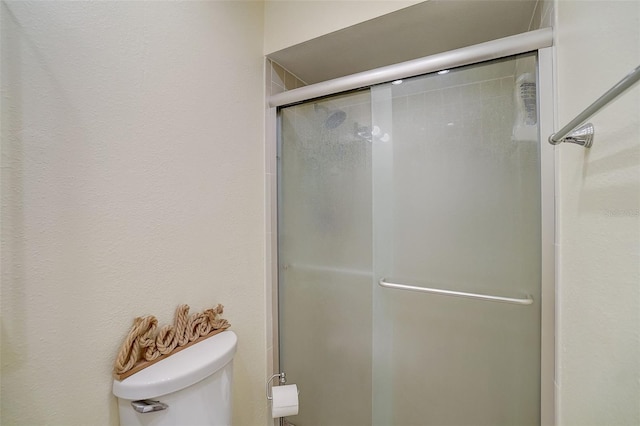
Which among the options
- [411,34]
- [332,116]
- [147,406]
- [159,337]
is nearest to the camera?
[147,406]

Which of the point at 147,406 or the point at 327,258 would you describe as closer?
the point at 147,406

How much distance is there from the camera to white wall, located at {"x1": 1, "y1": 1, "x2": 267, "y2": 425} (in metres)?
0.56

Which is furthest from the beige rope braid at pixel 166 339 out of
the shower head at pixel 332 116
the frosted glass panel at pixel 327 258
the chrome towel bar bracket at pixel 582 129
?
the chrome towel bar bracket at pixel 582 129

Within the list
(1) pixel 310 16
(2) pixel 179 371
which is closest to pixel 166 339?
(2) pixel 179 371

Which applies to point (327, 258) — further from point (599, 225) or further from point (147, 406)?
point (599, 225)

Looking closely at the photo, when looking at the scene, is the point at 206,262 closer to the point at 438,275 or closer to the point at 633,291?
the point at 438,275

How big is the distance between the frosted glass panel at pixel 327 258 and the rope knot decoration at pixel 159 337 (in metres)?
0.47

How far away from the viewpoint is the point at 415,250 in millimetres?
1062

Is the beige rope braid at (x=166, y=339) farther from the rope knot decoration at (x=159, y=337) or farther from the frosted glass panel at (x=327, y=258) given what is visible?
the frosted glass panel at (x=327, y=258)

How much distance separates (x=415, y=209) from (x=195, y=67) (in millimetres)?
996

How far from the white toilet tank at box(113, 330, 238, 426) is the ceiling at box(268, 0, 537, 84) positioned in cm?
131

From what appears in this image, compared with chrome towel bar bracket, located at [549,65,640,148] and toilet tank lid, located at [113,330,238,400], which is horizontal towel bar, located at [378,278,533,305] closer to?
chrome towel bar bracket, located at [549,65,640,148]

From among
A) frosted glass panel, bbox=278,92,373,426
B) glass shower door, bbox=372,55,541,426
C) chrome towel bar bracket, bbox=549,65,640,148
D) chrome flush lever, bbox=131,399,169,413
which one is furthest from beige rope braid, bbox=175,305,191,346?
chrome towel bar bracket, bbox=549,65,640,148

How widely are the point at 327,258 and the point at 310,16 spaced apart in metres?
1.10
